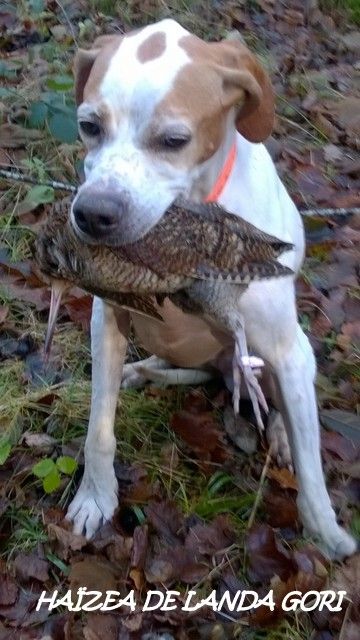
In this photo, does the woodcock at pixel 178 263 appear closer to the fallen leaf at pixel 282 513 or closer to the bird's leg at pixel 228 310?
the bird's leg at pixel 228 310

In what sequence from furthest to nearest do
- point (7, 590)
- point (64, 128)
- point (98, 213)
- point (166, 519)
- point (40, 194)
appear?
point (64, 128) < point (40, 194) < point (166, 519) < point (7, 590) < point (98, 213)

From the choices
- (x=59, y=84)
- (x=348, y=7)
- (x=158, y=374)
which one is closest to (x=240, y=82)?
(x=158, y=374)

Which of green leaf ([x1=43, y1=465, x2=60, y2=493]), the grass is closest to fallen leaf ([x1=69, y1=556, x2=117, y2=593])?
green leaf ([x1=43, y1=465, x2=60, y2=493])

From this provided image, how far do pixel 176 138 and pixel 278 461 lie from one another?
4.87 ft

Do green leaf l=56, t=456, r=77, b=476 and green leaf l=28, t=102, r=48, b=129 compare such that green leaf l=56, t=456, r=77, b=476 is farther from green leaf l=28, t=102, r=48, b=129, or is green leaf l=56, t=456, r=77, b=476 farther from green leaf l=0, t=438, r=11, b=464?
green leaf l=28, t=102, r=48, b=129

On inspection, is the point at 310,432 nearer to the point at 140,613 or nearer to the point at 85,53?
the point at 140,613

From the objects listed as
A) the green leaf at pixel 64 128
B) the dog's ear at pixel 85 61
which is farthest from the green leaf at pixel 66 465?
the green leaf at pixel 64 128

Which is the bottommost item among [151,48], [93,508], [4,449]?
[4,449]

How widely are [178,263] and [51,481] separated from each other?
131 cm

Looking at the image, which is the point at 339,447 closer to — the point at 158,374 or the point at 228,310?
the point at 158,374

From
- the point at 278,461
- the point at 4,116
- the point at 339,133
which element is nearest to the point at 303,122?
the point at 339,133

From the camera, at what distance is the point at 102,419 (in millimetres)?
3453

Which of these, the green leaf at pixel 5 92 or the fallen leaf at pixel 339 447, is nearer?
the fallen leaf at pixel 339 447

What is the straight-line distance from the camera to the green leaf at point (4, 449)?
3609 millimetres
